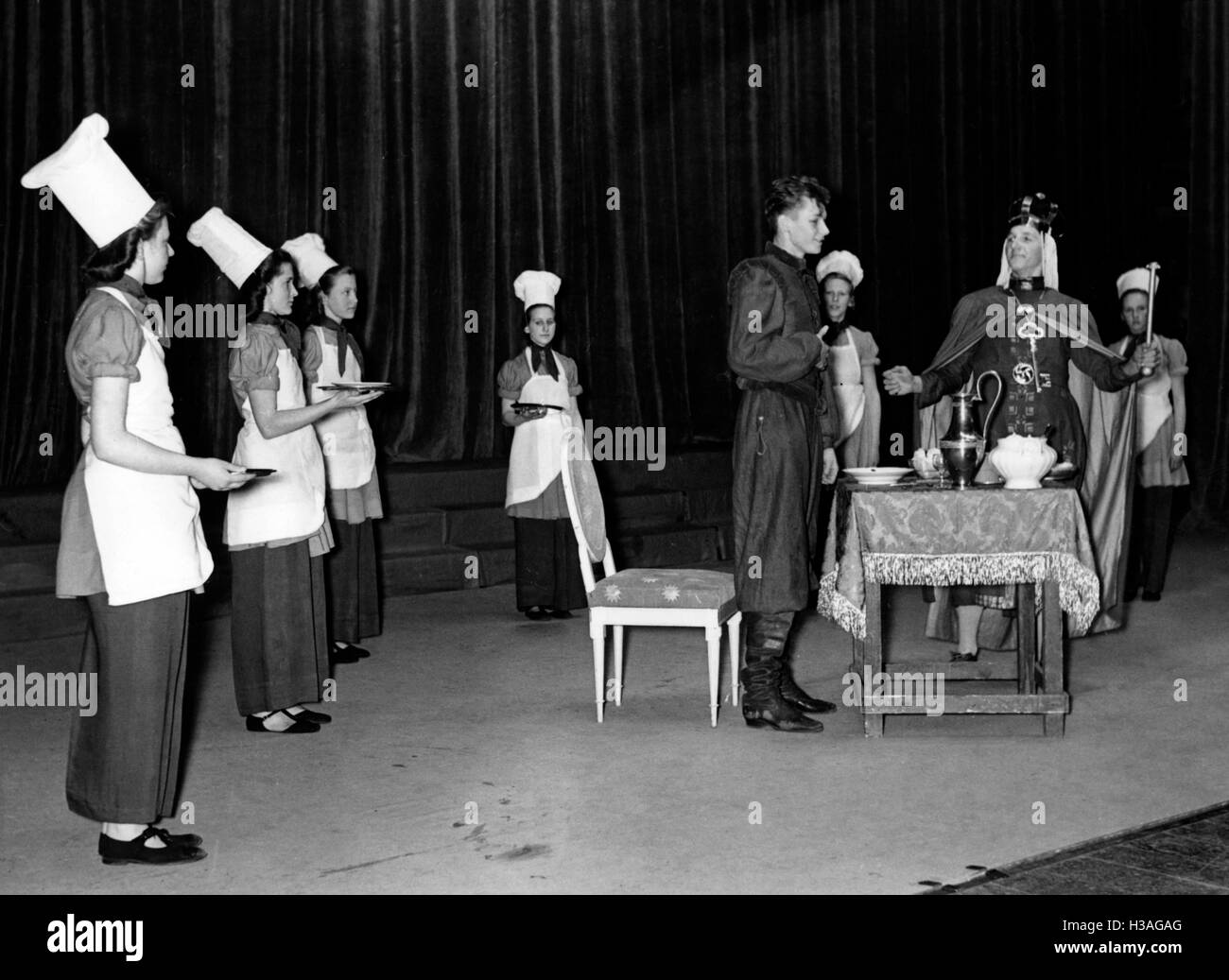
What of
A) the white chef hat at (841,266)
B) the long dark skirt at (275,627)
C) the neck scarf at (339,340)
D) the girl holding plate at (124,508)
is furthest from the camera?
the white chef hat at (841,266)

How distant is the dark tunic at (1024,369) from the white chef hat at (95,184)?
9.25ft

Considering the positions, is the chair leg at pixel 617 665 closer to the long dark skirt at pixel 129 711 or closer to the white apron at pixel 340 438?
the white apron at pixel 340 438

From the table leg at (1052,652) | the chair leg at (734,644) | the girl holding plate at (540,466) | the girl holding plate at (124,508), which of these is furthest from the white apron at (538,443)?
the girl holding plate at (124,508)

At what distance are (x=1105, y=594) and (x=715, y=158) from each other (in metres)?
4.49

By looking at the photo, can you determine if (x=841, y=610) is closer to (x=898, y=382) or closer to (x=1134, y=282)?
(x=898, y=382)

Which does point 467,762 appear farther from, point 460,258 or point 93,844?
point 460,258

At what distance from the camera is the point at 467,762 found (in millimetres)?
4199

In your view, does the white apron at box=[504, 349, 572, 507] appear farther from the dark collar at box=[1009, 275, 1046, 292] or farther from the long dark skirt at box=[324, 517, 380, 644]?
the dark collar at box=[1009, 275, 1046, 292]

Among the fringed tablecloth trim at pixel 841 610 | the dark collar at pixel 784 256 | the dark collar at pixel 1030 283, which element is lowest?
A: the fringed tablecloth trim at pixel 841 610

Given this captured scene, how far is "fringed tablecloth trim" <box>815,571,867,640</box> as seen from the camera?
442 centimetres

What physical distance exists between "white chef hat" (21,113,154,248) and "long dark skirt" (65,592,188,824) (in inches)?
30.6

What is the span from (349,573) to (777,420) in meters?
2.05


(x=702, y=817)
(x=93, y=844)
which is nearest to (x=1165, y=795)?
(x=702, y=817)

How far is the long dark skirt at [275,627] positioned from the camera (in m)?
4.39
